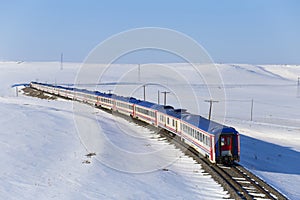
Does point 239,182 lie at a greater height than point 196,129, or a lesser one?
lesser

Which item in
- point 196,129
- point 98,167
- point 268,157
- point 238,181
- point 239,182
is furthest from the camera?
point 268,157

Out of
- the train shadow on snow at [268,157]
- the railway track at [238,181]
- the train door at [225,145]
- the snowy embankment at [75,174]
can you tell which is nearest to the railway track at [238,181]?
the railway track at [238,181]

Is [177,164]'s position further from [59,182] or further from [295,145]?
[295,145]

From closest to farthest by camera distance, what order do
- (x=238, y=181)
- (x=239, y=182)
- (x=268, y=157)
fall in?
(x=239, y=182) < (x=238, y=181) < (x=268, y=157)

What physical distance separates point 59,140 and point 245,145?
18130mm

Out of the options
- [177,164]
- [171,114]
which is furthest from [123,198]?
[171,114]

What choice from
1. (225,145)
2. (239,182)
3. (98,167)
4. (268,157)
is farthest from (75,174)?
(268,157)

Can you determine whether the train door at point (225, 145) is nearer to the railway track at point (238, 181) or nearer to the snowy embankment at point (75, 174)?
the railway track at point (238, 181)

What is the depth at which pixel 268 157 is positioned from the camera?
3011 centimetres

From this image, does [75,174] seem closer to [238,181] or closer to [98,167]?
[98,167]

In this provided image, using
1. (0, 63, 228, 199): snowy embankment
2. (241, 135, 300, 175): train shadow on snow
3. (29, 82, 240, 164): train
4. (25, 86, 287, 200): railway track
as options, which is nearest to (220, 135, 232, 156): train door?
(29, 82, 240, 164): train

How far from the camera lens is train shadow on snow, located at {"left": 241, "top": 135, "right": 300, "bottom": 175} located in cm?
2603

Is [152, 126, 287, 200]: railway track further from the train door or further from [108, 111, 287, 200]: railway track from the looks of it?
the train door

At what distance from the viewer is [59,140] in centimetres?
2581
